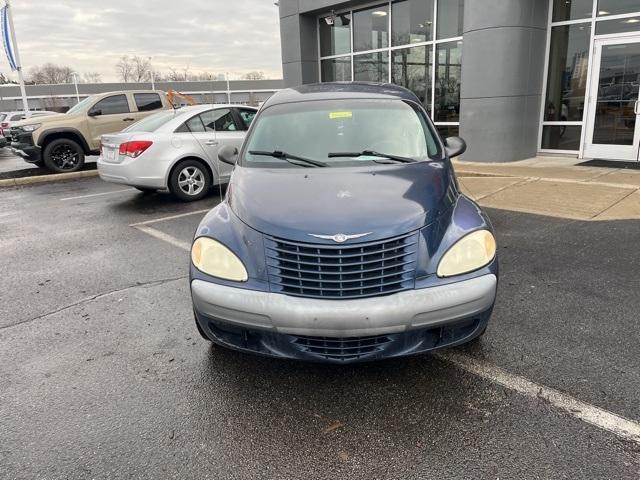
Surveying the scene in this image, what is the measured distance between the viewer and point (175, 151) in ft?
27.0

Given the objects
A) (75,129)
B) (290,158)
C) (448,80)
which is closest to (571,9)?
(448,80)

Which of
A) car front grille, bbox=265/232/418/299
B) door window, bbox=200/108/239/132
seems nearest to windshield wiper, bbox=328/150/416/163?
car front grille, bbox=265/232/418/299

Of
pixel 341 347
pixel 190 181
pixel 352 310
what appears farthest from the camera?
pixel 190 181

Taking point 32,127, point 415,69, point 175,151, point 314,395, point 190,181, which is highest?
point 415,69

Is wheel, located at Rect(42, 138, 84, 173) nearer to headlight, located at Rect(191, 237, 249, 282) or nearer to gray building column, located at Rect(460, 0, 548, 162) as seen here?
gray building column, located at Rect(460, 0, 548, 162)

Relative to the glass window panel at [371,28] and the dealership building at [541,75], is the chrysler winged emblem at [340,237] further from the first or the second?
the glass window panel at [371,28]

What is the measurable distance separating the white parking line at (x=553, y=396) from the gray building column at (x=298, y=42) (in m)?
15.0

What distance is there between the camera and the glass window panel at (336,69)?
53.1 ft

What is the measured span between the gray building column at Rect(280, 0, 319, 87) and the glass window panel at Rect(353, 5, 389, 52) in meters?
1.73

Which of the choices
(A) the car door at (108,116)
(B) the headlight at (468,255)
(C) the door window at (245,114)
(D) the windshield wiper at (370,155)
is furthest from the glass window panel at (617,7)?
(A) the car door at (108,116)

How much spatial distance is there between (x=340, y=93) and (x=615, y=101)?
8.67 metres

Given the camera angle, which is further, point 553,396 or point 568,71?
point 568,71

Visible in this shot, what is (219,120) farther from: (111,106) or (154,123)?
(111,106)

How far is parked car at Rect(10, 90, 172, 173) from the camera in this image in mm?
11891
